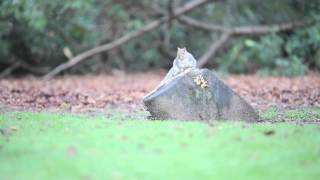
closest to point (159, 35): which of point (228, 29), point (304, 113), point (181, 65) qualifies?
point (228, 29)

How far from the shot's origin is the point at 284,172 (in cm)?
645

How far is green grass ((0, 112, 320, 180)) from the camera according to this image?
6.43 meters

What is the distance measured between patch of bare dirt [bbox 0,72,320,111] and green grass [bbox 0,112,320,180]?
12.0 ft

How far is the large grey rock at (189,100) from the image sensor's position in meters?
9.62

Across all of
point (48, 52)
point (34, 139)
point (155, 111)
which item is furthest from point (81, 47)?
point (34, 139)

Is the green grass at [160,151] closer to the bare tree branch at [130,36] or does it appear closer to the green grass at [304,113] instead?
the green grass at [304,113]

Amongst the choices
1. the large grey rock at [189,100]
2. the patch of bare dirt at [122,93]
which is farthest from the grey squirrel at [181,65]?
the patch of bare dirt at [122,93]

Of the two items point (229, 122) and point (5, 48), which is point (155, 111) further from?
point (5, 48)

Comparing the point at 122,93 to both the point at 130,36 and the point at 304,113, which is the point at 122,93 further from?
the point at 130,36

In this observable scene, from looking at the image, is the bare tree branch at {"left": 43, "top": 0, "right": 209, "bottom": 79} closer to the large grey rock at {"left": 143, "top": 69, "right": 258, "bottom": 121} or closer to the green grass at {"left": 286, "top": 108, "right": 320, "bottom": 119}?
the green grass at {"left": 286, "top": 108, "right": 320, "bottom": 119}

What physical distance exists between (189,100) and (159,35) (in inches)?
557

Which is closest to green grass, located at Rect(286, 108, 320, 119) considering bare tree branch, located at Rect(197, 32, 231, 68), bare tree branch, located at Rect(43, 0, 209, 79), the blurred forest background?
the blurred forest background

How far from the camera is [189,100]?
9.68 m

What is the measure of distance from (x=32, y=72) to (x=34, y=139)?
16.0 m
